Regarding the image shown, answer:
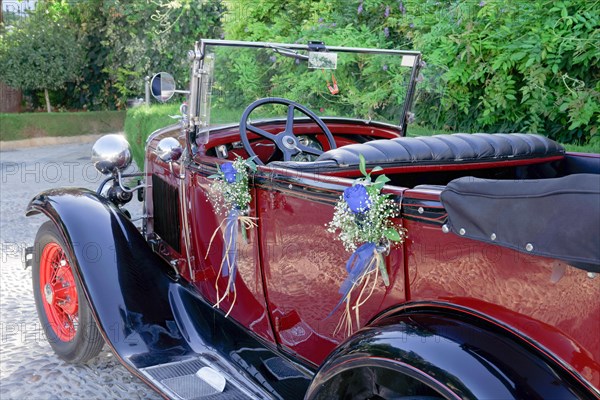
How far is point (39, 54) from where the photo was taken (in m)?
14.1

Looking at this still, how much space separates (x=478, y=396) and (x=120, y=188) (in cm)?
268

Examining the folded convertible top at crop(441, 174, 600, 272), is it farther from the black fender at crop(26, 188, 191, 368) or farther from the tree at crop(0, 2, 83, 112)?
the tree at crop(0, 2, 83, 112)

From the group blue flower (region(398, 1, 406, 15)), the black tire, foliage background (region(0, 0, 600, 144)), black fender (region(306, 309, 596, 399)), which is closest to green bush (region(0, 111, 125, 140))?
foliage background (region(0, 0, 600, 144))

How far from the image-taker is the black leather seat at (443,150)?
2.32 m

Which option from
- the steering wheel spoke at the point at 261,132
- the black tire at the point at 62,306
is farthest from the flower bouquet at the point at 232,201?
the black tire at the point at 62,306

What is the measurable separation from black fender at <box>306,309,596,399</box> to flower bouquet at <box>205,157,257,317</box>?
2.71 feet

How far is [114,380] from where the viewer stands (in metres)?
3.03

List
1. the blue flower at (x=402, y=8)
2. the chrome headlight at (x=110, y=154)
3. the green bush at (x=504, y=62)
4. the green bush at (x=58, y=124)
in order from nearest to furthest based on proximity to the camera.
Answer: the chrome headlight at (x=110, y=154)
the green bush at (x=504, y=62)
the blue flower at (x=402, y=8)
the green bush at (x=58, y=124)

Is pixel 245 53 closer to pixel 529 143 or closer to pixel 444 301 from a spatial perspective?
pixel 529 143

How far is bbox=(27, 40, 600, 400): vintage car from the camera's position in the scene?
4.78 feet

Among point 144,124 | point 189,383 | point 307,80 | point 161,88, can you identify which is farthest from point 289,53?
point 144,124

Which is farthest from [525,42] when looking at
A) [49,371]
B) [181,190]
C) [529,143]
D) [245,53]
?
[49,371]

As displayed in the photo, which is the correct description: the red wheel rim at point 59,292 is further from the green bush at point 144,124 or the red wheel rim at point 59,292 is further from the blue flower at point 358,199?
the green bush at point 144,124

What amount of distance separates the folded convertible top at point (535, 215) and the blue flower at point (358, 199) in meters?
0.26
